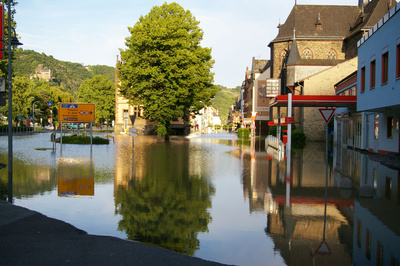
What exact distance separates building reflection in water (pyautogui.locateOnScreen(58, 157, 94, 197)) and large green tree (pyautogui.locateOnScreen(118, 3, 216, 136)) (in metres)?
24.3

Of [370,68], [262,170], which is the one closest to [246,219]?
[262,170]

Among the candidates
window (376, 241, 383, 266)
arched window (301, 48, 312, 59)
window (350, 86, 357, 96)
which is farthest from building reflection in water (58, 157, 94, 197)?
arched window (301, 48, 312, 59)

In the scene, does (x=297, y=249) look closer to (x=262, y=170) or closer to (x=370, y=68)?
(x=262, y=170)

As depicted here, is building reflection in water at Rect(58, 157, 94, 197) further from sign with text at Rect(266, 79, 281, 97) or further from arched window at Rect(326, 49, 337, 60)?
arched window at Rect(326, 49, 337, 60)

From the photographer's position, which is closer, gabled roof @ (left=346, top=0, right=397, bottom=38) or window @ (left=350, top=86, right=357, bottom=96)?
window @ (left=350, top=86, right=357, bottom=96)

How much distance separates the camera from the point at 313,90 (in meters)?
47.5

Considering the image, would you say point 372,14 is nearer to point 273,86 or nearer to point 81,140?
point 273,86

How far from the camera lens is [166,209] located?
834cm

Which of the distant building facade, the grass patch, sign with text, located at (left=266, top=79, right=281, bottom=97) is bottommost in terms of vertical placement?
the grass patch

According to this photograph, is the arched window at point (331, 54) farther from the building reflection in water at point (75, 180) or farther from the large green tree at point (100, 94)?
the building reflection in water at point (75, 180)

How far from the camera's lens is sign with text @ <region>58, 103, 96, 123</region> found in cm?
2777

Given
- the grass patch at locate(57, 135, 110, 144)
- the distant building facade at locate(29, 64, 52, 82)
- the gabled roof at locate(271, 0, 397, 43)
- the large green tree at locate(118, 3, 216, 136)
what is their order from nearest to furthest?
the grass patch at locate(57, 135, 110, 144) → the large green tree at locate(118, 3, 216, 136) → the gabled roof at locate(271, 0, 397, 43) → the distant building facade at locate(29, 64, 52, 82)

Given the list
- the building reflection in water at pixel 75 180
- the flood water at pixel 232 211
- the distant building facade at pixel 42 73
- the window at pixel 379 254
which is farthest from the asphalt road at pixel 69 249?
the distant building facade at pixel 42 73

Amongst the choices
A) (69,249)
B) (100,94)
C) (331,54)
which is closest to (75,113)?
(69,249)
